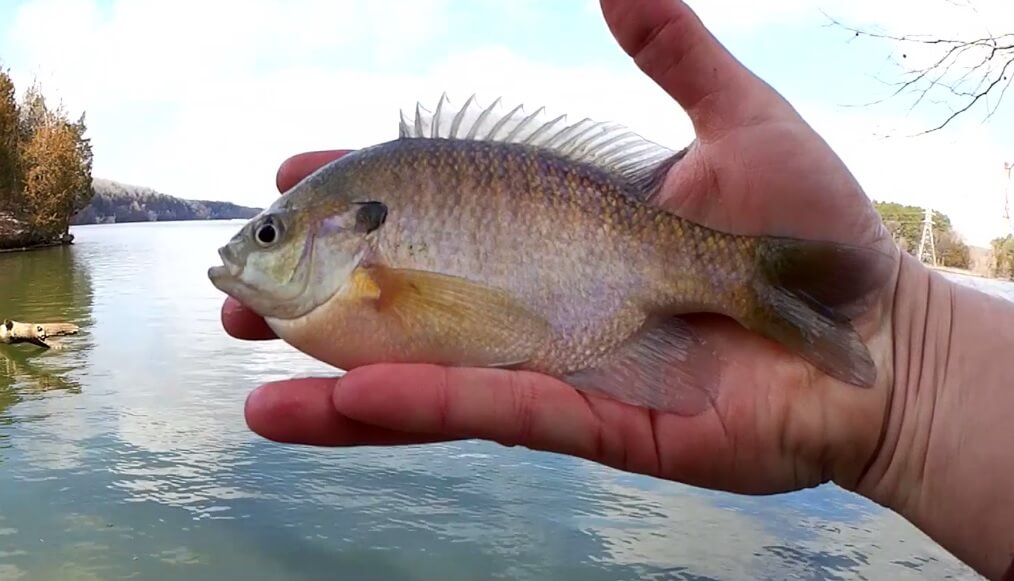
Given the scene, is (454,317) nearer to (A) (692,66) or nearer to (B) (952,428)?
(A) (692,66)

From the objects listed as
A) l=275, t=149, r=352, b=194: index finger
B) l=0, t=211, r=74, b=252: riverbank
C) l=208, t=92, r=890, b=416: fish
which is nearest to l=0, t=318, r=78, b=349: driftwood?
l=275, t=149, r=352, b=194: index finger

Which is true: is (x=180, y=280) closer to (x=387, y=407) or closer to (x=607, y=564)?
(x=607, y=564)

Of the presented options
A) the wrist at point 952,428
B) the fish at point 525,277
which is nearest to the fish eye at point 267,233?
the fish at point 525,277

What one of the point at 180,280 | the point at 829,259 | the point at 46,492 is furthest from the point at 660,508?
→ the point at 180,280

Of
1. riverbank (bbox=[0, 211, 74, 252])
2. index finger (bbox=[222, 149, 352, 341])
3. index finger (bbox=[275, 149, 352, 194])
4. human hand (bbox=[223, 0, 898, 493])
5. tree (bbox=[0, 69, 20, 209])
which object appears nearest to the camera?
human hand (bbox=[223, 0, 898, 493])

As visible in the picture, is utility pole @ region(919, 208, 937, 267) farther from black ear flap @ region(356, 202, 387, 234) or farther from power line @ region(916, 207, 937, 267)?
black ear flap @ region(356, 202, 387, 234)

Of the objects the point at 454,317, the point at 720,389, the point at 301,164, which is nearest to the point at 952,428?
the point at 720,389

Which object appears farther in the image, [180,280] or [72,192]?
[72,192]
